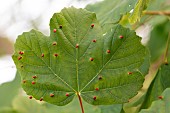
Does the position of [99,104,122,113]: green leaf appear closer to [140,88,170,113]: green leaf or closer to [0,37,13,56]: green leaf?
[140,88,170,113]: green leaf

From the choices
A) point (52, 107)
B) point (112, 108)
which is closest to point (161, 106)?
point (112, 108)

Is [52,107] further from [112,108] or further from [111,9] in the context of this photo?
[111,9]

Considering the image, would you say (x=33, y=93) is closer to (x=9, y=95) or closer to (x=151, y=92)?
(x=151, y=92)

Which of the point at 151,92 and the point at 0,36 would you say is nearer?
the point at 151,92

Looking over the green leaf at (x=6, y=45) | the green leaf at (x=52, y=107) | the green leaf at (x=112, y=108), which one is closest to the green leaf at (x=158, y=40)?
the green leaf at (x=52, y=107)

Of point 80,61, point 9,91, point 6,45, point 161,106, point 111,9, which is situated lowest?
point 161,106

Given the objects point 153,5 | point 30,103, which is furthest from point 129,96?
point 153,5

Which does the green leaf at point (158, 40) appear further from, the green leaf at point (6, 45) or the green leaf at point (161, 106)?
the green leaf at point (6, 45)
